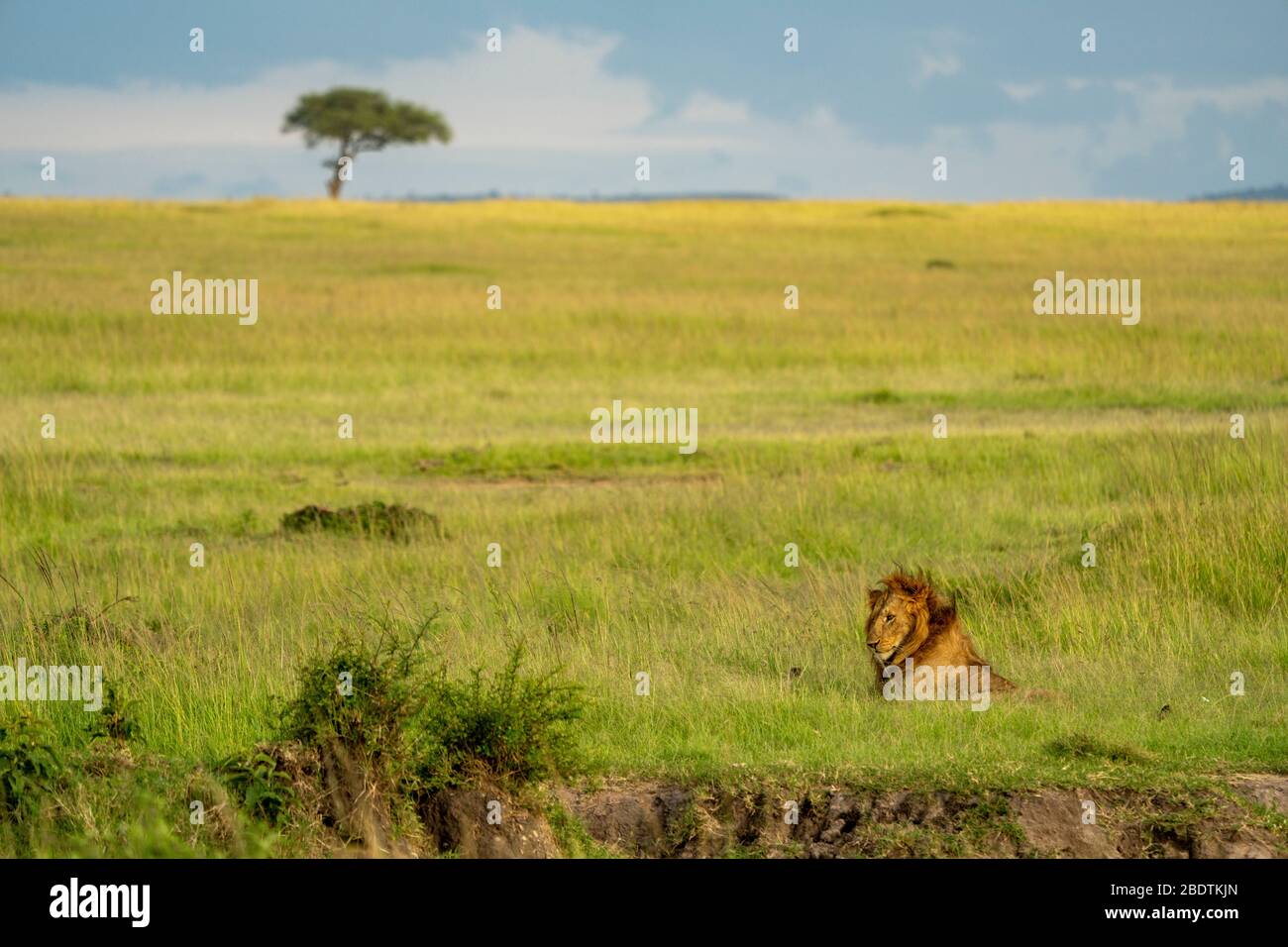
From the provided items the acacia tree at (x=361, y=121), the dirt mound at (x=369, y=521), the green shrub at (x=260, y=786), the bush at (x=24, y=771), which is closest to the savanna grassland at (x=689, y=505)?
the dirt mound at (x=369, y=521)

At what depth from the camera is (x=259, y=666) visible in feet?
25.3

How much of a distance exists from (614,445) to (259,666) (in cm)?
1011

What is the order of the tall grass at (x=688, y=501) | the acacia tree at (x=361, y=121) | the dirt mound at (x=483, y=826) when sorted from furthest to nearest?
the acacia tree at (x=361, y=121) → the tall grass at (x=688, y=501) → the dirt mound at (x=483, y=826)

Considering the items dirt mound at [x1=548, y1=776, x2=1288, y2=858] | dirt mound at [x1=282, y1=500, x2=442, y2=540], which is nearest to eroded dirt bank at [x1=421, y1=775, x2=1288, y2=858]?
dirt mound at [x1=548, y1=776, x2=1288, y2=858]

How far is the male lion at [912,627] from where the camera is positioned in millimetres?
7105

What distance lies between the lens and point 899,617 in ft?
23.3

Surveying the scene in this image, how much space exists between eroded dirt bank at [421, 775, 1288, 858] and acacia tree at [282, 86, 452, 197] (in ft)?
253

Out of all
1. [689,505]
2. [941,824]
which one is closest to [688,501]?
[689,505]

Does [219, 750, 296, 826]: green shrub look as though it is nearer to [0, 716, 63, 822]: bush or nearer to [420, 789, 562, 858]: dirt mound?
[420, 789, 562, 858]: dirt mound

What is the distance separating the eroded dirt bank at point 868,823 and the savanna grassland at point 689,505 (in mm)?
227

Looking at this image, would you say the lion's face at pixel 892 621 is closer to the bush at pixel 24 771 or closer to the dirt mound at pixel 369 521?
the bush at pixel 24 771

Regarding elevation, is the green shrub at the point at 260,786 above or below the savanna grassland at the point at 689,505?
below

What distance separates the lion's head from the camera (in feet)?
23.3
